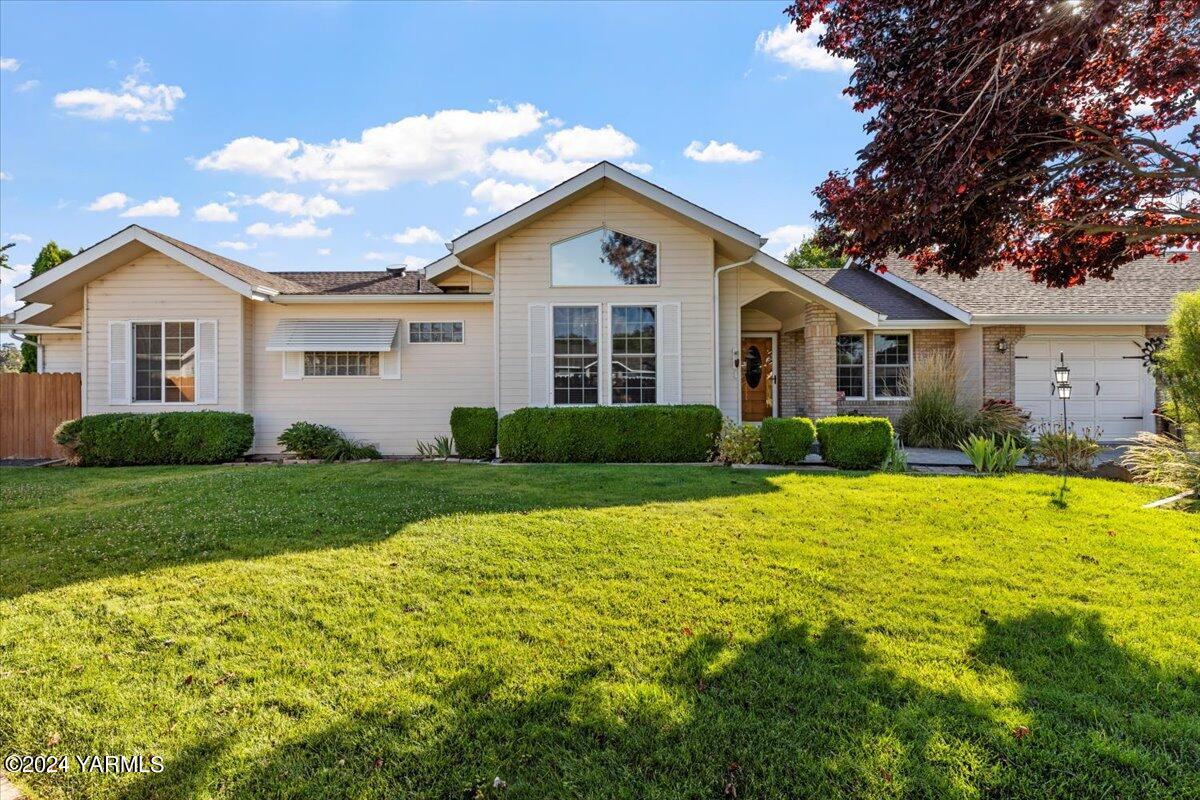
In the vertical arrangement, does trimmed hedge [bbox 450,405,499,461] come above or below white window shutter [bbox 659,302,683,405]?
below

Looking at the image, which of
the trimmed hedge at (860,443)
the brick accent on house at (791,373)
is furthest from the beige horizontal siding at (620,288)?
the brick accent on house at (791,373)

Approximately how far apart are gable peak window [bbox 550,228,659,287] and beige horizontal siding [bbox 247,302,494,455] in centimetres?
212

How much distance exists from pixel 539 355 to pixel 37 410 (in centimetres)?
1116

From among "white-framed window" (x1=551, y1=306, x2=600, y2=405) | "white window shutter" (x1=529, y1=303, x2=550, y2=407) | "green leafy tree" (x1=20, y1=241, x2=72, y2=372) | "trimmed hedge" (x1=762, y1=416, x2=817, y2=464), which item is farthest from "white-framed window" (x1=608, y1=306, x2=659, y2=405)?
"green leafy tree" (x1=20, y1=241, x2=72, y2=372)

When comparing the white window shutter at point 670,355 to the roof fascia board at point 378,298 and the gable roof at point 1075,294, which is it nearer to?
the roof fascia board at point 378,298

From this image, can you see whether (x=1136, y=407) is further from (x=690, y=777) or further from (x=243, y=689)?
(x=243, y=689)

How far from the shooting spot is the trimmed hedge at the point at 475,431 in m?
9.92

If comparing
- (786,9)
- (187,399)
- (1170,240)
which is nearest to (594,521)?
(786,9)

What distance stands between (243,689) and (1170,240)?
8.25m

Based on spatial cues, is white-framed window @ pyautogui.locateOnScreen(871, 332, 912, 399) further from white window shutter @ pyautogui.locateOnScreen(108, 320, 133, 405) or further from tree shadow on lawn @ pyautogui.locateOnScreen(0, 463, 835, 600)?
white window shutter @ pyautogui.locateOnScreen(108, 320, 133, 405)

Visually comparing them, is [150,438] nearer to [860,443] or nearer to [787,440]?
[787,440]

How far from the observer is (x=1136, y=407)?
1262 cm

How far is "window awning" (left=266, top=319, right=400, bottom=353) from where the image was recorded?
1078cm

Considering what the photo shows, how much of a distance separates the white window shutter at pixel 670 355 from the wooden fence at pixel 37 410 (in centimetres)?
1258
